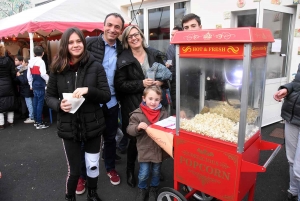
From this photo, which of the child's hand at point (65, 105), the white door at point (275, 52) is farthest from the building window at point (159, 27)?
the child's hand at point (65, 105)

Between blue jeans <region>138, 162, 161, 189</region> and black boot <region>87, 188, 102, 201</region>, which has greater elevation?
blue jeans <region>138, 162, 161, 189</region>

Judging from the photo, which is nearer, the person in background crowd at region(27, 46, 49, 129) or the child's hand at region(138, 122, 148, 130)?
the child's hand at region(138, 122, 148, 130)

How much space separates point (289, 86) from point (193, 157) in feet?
3.56

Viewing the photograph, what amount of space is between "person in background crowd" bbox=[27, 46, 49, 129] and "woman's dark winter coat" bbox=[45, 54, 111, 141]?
328 cm

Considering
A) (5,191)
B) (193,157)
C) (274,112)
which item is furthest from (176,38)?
(274,112)

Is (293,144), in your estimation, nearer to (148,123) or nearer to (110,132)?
(148,123)

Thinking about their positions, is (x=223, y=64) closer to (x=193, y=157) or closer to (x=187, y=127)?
(x=187, y=127)

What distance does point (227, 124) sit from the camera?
184cm

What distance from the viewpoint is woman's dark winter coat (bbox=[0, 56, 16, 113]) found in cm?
507

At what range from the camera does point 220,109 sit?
77.2 inches

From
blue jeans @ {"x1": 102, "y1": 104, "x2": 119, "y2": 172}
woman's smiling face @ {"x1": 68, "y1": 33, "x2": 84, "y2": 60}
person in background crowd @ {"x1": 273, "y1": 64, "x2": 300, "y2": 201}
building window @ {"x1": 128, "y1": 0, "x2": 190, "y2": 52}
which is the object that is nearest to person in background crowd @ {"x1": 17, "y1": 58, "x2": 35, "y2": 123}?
building window @ {"x1": 128, "y1": 0, "x2": 190, "y2": 52}

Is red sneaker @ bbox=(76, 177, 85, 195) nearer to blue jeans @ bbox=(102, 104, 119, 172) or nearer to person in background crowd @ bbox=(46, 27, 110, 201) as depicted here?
blue jeans @ bbox=(102, 104, 119, 172)

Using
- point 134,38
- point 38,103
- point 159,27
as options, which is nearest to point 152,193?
point 134,38

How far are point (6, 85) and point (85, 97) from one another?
3.96m
